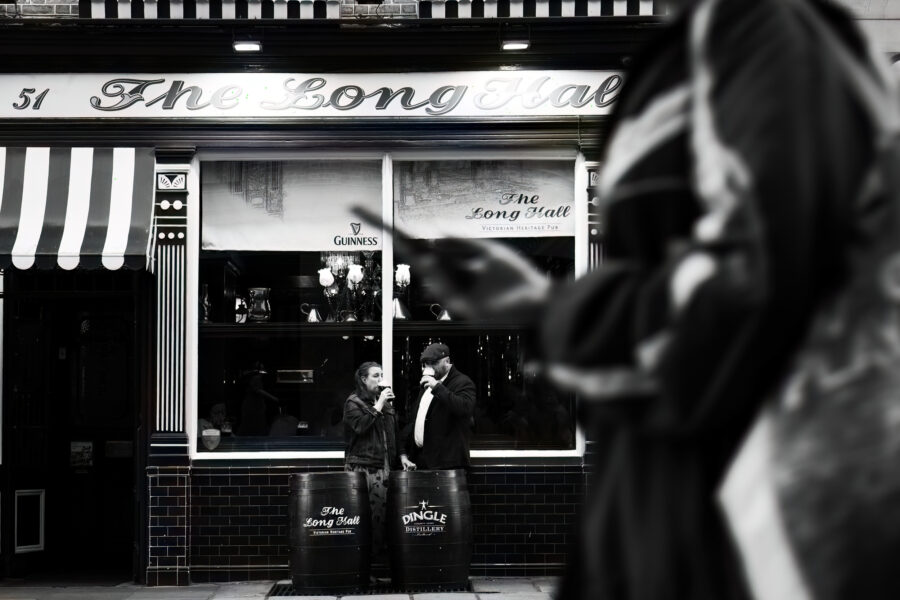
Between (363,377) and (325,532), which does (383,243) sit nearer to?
(363,377)

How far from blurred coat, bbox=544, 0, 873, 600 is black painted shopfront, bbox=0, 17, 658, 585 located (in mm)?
8761

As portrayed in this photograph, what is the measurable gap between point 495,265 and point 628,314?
0.20 meters

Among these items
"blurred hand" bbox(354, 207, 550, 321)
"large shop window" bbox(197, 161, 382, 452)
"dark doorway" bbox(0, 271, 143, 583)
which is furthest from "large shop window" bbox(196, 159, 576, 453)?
"blurred hand" bbox(354, 207, 550, 321)

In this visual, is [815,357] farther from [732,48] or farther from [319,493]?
[319,493]

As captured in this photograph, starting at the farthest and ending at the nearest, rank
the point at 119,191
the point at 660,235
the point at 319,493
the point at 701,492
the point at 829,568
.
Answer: the point at 119,191 < the point at 319,493 < the point at 660,235 < the point at 701,492 < the point at 829,568

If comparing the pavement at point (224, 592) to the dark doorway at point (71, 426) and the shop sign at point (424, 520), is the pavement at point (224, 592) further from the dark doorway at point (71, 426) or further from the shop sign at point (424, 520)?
the shop sign at point (424, 520)

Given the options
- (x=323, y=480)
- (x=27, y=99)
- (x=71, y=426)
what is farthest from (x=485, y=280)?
(x=71, y=426)

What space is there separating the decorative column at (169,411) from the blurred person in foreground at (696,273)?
8809mm

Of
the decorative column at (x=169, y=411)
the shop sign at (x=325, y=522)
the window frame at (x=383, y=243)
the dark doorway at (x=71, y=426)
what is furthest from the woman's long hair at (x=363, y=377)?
the dark doorway at (x=71, y=426)

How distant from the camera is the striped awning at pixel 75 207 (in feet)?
31.2

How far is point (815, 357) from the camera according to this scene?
1320mm

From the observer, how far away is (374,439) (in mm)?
9898

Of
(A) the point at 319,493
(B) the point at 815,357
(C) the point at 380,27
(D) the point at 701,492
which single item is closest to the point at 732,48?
(B) the point at 815,357

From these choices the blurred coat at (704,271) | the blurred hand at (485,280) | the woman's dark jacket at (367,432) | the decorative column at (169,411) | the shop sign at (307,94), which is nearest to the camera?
the blurred coat at (704,271)
